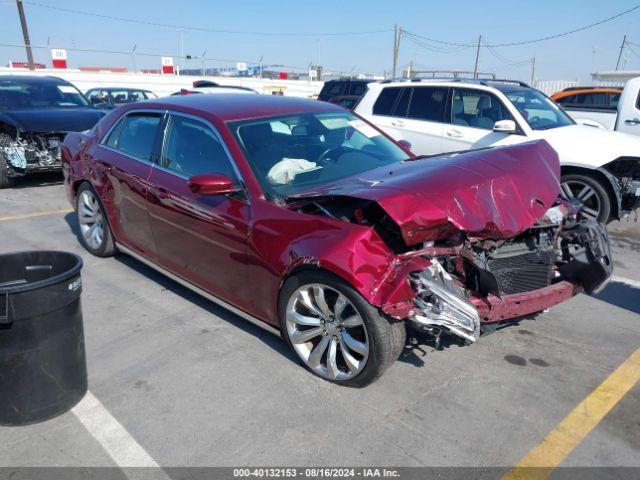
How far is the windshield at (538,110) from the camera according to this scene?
23.1ft

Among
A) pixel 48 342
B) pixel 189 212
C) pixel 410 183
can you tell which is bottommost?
pixel 48 342

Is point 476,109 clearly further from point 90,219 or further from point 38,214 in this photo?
point 38,214

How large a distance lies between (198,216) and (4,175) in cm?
680

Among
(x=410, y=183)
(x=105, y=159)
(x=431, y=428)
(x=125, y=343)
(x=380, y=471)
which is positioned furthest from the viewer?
(x=105, y=159)

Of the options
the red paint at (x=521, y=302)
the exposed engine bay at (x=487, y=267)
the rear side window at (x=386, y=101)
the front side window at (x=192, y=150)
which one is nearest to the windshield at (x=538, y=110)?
the rear side window at (x=386, y=101)

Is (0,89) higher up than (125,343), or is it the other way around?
(0,89)

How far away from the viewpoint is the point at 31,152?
8.64m

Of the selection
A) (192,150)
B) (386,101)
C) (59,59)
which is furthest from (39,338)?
(59,59)

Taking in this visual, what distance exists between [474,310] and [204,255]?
78.1 inches

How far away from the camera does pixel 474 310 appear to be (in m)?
2.91

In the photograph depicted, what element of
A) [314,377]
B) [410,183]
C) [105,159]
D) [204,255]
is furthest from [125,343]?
[410,183]

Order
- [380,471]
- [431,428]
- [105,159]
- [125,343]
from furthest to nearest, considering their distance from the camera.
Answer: [105,159], [125,343], [431,428], [380,471]

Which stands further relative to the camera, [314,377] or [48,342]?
[314,377]

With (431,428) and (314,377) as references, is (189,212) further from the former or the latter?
(431,428)
